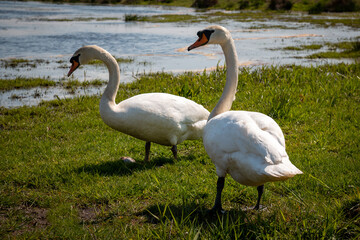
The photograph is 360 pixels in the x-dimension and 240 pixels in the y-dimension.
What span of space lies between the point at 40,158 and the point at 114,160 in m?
1.01

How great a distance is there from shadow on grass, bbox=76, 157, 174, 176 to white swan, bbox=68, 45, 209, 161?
199 mm

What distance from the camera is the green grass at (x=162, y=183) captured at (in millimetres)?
3076

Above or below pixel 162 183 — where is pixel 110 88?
above

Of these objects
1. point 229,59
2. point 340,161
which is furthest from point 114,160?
point 340,161

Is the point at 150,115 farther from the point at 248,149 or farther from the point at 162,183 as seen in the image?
the point at 248,149

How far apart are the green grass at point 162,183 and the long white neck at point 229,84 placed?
79cm

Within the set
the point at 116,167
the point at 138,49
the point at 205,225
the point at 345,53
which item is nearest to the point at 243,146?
the point at 205,225

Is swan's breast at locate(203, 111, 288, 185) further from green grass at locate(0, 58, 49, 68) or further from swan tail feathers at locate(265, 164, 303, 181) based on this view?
green grass at locate(0, 58, 49, 68)

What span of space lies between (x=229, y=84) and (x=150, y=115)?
1004 millimetres

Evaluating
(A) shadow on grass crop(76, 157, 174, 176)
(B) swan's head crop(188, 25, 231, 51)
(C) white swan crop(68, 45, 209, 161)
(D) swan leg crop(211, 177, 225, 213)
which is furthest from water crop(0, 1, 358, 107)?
(D) swan leg crop(211, 177, 225, 213)

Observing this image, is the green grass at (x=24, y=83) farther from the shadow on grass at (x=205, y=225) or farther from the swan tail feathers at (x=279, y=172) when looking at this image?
the swan tail feathers at (x=279, y=172)

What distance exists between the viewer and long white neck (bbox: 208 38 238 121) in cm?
423

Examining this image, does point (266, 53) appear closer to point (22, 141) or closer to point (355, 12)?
point (22, 141)

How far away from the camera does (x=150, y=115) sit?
4.50m
